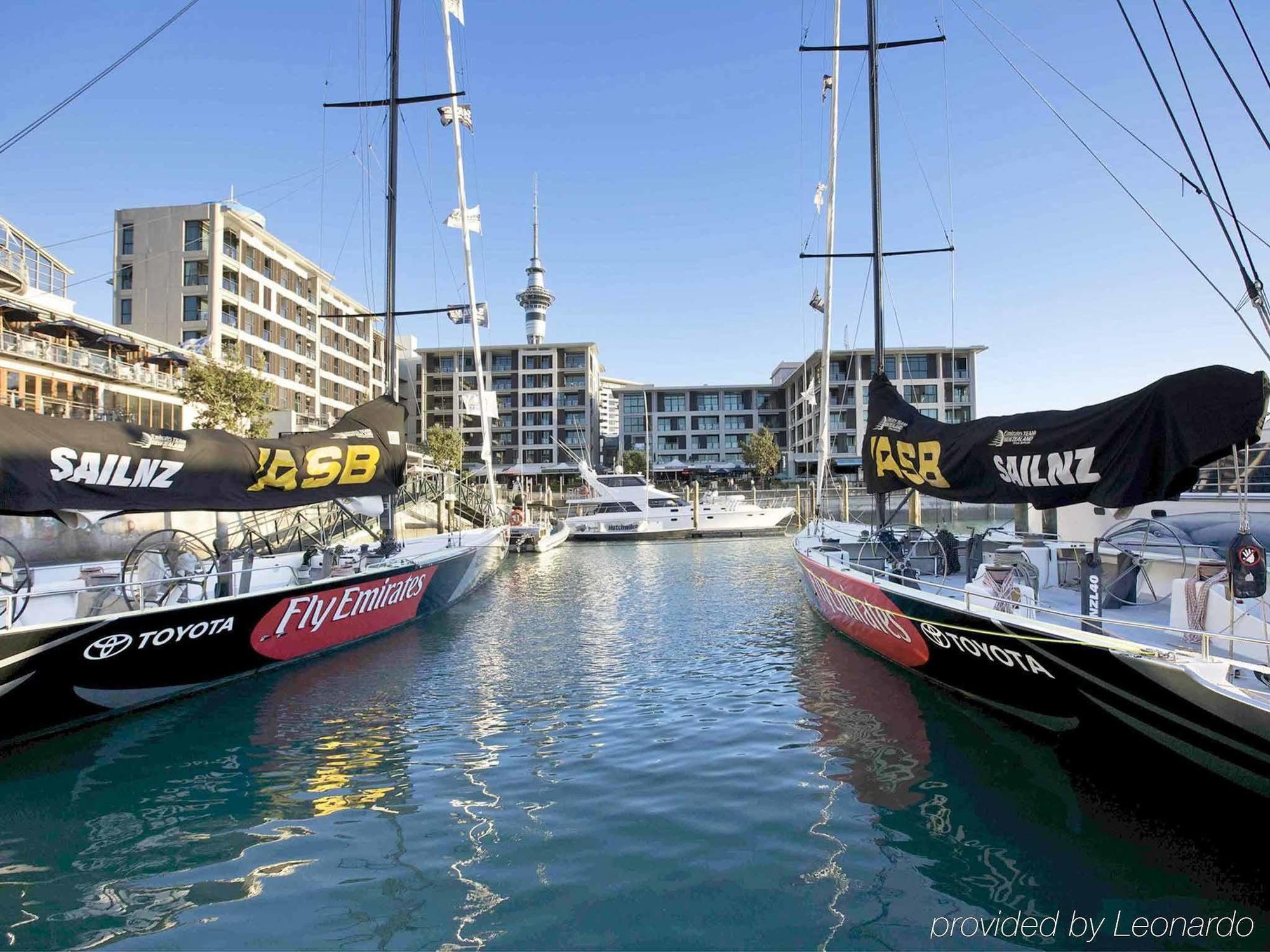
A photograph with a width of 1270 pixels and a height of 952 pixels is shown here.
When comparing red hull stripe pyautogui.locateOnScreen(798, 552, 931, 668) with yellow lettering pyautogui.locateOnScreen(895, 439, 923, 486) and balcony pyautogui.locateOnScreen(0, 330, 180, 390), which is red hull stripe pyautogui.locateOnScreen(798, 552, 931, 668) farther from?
balcony pyautogui.locateOnScreen(0, 330, 180, 390)

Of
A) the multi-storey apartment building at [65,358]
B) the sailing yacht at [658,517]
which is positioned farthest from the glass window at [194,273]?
the sailing yacht at [658,517]

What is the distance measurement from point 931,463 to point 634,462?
7361 centimetres

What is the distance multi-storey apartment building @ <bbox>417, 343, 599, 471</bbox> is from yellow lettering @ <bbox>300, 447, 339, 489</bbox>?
71.6 meters

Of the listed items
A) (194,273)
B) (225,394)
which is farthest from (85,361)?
(194,273)

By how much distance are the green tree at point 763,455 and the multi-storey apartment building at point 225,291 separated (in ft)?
136

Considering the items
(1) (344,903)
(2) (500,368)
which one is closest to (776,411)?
(2) (500,368)

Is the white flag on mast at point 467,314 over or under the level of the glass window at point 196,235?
under

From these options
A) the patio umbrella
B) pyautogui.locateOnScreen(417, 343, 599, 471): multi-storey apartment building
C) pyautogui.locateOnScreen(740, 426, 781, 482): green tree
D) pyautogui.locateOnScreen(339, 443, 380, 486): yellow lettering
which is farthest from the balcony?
pyautogui.locateOnScreen(740, 426, 781, 482): green tree

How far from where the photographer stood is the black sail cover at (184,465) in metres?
8.62

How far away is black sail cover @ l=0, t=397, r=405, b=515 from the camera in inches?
339

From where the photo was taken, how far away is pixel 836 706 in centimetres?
1020

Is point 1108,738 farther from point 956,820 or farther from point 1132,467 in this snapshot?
point 1132,467

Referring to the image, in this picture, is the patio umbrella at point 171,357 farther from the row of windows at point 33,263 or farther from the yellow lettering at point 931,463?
the yellow lettering at point 931,463

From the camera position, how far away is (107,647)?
919 centimetres
